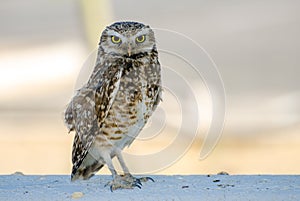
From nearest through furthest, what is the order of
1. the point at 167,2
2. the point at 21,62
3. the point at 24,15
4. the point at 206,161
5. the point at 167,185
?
the point at 167,185, the point at 206,161, the point at 21,62, the point at 24,15, the point at 167,2

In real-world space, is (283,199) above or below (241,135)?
above

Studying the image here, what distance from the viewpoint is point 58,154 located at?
6141 millimetres

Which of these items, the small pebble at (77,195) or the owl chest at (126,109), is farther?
the owl chest at (126,109)

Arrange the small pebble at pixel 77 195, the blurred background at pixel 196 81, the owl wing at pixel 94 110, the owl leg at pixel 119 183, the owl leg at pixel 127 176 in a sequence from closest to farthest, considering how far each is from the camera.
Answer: the small pebble at pixel 77 195
the owl leg at pixel 119 183
the owl leg at pixel 127 176
the owl wing at pixel 94 110
the blurred background at pixel 196 81

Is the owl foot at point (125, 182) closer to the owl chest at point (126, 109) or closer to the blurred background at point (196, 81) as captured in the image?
the owl chest at point (126, 109)

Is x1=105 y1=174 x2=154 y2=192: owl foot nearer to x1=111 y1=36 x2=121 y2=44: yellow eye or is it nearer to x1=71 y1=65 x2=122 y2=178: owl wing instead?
x1=71 y1=65 x2=122 y2=178: owl wing

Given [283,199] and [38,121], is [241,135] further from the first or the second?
[283,199]

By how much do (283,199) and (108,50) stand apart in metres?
0.90

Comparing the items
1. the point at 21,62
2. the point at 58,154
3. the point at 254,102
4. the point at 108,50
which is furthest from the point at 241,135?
the point at 108,50

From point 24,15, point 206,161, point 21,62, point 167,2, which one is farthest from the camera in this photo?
point 167,2

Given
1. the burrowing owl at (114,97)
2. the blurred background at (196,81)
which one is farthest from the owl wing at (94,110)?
the blurred background at (196,81)

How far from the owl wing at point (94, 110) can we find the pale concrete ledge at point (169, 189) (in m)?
0.14

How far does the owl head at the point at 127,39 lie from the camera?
3045 millimetres

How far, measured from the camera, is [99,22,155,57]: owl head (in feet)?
9.99
